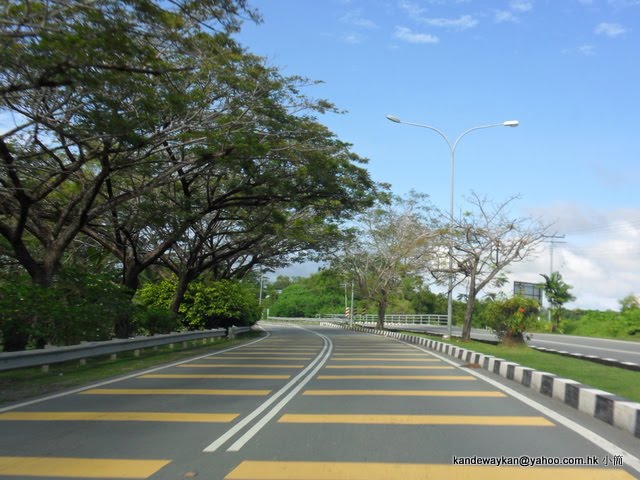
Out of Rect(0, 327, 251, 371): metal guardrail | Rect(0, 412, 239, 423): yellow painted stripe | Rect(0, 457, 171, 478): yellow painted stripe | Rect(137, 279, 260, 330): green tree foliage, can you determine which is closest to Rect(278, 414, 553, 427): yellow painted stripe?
Rect(0, 412, 239, 423): yellow painted stripe

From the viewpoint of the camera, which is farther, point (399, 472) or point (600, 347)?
point (600, 347)

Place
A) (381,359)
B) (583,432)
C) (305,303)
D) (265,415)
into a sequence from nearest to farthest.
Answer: (583,432) < (265,415) < (381,359) < (305,303)

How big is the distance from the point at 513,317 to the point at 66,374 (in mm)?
15557

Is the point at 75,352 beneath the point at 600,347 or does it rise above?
beneath

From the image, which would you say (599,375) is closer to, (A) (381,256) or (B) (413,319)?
(A) (381,256)

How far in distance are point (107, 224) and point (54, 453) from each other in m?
16.8

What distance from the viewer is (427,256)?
26.5 m

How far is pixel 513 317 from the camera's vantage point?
21.3 metres

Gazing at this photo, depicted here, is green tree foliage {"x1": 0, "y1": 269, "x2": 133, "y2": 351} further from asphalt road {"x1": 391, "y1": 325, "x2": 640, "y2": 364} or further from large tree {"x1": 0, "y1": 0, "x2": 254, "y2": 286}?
asphalt road {"x1": 391, "y1": 325, "x2": 640, "y2": 364}

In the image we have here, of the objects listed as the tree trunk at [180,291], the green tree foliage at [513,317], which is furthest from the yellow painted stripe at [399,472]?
the tree trunk at [180,291]

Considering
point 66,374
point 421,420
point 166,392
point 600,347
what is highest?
Answer: point 600,347

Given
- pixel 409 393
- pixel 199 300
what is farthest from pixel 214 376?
pixel 199 300

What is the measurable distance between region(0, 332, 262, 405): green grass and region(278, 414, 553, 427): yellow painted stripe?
15.8 ft

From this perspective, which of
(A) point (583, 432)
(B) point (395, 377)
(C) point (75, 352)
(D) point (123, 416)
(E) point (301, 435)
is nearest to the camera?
(E) point (301, 435)
